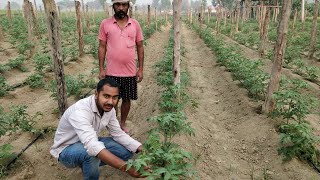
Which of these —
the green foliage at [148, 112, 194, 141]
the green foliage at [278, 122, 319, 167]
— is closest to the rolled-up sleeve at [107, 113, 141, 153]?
the green foliage at [148, 112, 194, 141]

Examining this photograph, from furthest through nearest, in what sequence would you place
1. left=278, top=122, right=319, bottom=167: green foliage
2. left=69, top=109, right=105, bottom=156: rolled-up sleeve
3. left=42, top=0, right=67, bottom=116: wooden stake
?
1. left=42, top=0, right=67, bottom=116: wooden stake
2. left=278, top=122, right=319, bottom=167: green foliage
3. left=69, top=109, right=105, bottom=156: rolled-up sleeve

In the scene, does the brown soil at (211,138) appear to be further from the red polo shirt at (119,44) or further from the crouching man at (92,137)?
the red polo shirt at (119,44)

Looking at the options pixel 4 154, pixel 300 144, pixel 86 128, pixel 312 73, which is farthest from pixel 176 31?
pixel 312 73

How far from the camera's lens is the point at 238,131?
5.15m

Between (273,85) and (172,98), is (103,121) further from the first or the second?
(273,85)

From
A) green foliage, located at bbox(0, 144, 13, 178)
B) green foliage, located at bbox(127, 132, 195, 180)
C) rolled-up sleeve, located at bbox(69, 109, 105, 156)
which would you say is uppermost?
rolled-up sleeve, located at bbox(69, 109, 105, 156)

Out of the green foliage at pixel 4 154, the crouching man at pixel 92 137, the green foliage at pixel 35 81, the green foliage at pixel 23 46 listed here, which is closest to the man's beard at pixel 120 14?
the crouching man at pixel 92 137

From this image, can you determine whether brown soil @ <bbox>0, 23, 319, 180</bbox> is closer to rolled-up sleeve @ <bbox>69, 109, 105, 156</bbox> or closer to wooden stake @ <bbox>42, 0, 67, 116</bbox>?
wooden stake @ <bbox>42, 0, 67, 116</bbox>

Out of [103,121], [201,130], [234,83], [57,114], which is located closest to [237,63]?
[234,83]

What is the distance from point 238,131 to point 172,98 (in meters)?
1.38

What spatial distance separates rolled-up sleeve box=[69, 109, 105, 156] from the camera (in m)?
2.64

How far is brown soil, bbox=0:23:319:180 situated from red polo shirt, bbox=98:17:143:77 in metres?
1.22

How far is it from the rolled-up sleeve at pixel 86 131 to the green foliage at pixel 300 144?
247 centimetres

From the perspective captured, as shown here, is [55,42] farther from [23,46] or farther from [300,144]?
[23,46]
